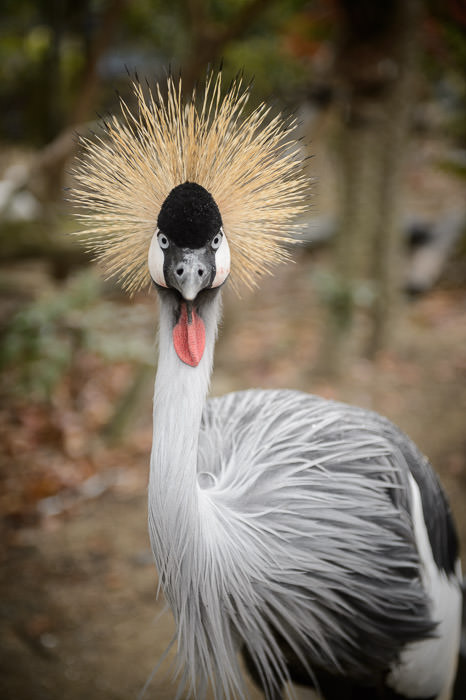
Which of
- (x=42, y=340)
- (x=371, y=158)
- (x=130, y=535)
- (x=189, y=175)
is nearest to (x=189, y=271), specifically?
(x=189, y=175)

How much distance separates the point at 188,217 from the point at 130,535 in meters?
1.70

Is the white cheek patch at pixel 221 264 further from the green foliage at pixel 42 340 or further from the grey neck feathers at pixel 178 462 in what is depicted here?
the green foliage at pixel 42 340

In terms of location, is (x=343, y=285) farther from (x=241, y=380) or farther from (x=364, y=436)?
(x=364, y=436)

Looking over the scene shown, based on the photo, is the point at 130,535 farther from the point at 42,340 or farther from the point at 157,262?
the point at 157,262

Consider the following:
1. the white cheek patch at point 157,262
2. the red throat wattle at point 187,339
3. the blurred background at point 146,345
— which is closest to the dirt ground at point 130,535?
→ the blurred background at point 146,345

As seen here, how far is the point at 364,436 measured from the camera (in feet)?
4.42

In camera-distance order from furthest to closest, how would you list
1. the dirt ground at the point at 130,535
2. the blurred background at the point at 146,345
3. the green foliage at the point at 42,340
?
the green foliage at the point at 42,340, the blurred background at the point at 146,345, the dirt ground at the point at 130,535

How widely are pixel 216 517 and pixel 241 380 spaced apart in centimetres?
222

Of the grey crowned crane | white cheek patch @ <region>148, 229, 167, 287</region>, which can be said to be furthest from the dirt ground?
white cheek patch @ <region>148, 229, 167, 287</region>

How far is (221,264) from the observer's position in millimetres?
1034

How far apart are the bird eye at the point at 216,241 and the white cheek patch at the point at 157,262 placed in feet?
0.29

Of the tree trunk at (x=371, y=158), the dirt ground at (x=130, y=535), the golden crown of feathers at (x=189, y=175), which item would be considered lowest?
the dirt ground at (x=130, y=535)

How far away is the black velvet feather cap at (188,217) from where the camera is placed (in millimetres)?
978

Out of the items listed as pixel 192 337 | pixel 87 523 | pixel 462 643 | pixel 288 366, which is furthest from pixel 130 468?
pixel 192 337
